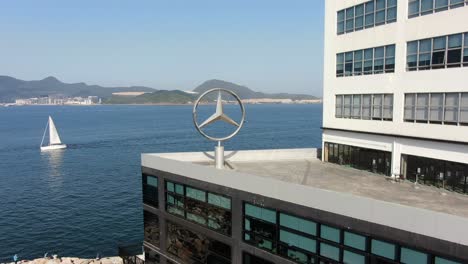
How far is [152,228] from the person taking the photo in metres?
34.1

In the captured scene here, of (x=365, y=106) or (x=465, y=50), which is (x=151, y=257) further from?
(x=465, y=50)

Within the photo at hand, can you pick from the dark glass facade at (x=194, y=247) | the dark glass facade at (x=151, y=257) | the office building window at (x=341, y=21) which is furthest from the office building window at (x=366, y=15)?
the dark glass facade at (x=151, y=257)

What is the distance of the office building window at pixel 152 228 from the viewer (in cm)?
3359

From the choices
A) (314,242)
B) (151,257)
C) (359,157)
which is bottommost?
(151,257)

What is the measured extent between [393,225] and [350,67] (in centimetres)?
1949

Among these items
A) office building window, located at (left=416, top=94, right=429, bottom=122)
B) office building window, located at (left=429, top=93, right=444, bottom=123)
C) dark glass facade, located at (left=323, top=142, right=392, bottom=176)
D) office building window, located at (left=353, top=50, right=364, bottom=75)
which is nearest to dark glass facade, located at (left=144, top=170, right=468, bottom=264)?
dark glass facade, located at (left=323, top=142, right=392, bottom=176)

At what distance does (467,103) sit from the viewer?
989 inches

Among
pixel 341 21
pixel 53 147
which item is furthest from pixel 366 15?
pixel 53 147

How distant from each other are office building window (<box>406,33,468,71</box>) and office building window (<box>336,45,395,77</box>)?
176cm

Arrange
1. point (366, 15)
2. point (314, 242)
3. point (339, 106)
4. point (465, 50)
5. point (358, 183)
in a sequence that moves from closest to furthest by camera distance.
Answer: point (314, 242) → point (465, 50) → point (358, 183) → point (366, 15) → point (339, 106)

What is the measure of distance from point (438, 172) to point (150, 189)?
22617mm

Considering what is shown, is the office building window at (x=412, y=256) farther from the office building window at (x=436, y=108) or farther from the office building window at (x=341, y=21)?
the office building window at (x=341, y=21)

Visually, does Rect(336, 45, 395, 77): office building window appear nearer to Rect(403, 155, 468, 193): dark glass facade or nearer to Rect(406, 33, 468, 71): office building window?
Rect(406, 33, 468, 71): office building window

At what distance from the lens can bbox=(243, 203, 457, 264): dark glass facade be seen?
19.0 meters
